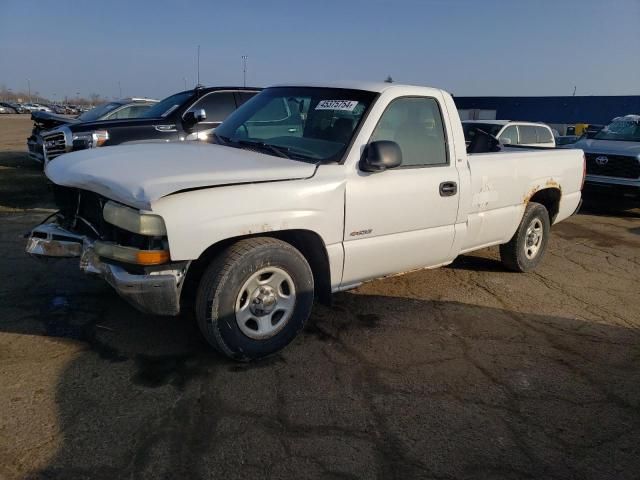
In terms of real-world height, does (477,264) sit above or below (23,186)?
below

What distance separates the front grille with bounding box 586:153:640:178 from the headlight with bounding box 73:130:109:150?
901 centimetres

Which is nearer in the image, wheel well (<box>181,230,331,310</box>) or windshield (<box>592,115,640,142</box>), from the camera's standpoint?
wheel well (<box>181,230,331,310</box>)

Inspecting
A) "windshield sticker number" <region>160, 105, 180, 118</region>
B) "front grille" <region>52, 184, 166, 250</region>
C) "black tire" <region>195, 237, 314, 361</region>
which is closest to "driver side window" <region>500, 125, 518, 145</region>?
"windshield sticker number" <region>160, 105, 180, 118</region>

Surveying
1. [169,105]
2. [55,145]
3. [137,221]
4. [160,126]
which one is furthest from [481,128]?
[137,221]

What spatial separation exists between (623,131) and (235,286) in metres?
10.8

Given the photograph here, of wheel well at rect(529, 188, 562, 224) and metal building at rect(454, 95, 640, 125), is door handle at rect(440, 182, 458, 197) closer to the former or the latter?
wheel well at rect(529, 188, 562, 224)

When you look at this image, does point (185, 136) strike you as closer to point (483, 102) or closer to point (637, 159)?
point (637, 159)

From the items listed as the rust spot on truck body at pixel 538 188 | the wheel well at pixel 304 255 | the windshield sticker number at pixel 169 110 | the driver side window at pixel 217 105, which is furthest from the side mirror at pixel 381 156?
the windshield sticker number at pixel 169 110

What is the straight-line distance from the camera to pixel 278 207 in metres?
3.15

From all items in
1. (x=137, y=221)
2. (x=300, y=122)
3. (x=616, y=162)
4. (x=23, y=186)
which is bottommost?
(x=23, y=186)

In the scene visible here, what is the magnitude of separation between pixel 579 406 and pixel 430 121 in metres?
2.37

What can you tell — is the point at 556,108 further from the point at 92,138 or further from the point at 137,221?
the point at 137,221

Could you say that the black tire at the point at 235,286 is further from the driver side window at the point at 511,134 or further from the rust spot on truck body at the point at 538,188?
the driver side window at the point at 511,134

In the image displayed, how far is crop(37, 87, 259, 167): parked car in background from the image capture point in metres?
7.28
